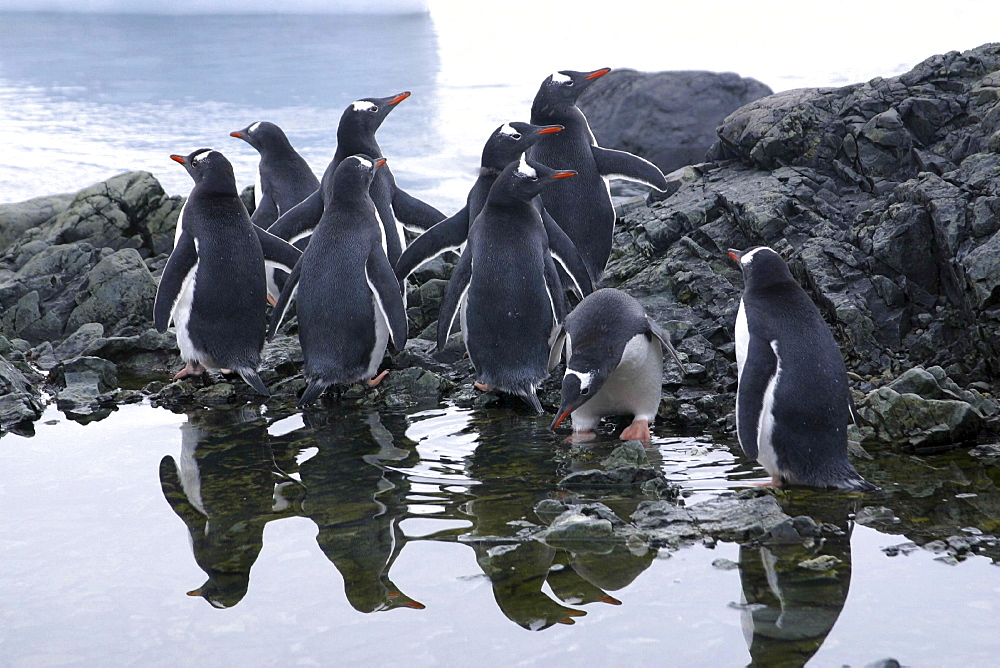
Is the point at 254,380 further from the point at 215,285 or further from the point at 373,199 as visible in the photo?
the point at 373,199

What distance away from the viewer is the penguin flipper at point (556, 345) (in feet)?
13.7

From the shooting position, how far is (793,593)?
8.08 feet

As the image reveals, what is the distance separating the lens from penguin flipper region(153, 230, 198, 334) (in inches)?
180

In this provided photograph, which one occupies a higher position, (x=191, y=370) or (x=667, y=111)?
(x=667, y=111)

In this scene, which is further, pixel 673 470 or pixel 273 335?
pixel 273 335

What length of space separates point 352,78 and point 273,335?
10.8 meters

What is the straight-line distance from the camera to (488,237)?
4.39 meters

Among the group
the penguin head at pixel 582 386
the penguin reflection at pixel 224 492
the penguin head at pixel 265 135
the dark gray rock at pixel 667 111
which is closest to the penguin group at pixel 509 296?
the penguin head at pixel 582 386

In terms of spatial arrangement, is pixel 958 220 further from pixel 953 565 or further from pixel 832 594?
pixel 832 594

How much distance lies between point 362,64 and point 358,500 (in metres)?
14.2

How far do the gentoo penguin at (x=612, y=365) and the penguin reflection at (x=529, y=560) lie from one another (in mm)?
392

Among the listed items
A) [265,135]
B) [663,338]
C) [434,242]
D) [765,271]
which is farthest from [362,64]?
[765,271]

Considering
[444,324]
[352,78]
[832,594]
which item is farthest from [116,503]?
[352,78]

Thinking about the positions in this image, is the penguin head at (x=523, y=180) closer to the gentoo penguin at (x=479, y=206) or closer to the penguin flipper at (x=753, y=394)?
the gentoo penguin at (x=479, y=206)
